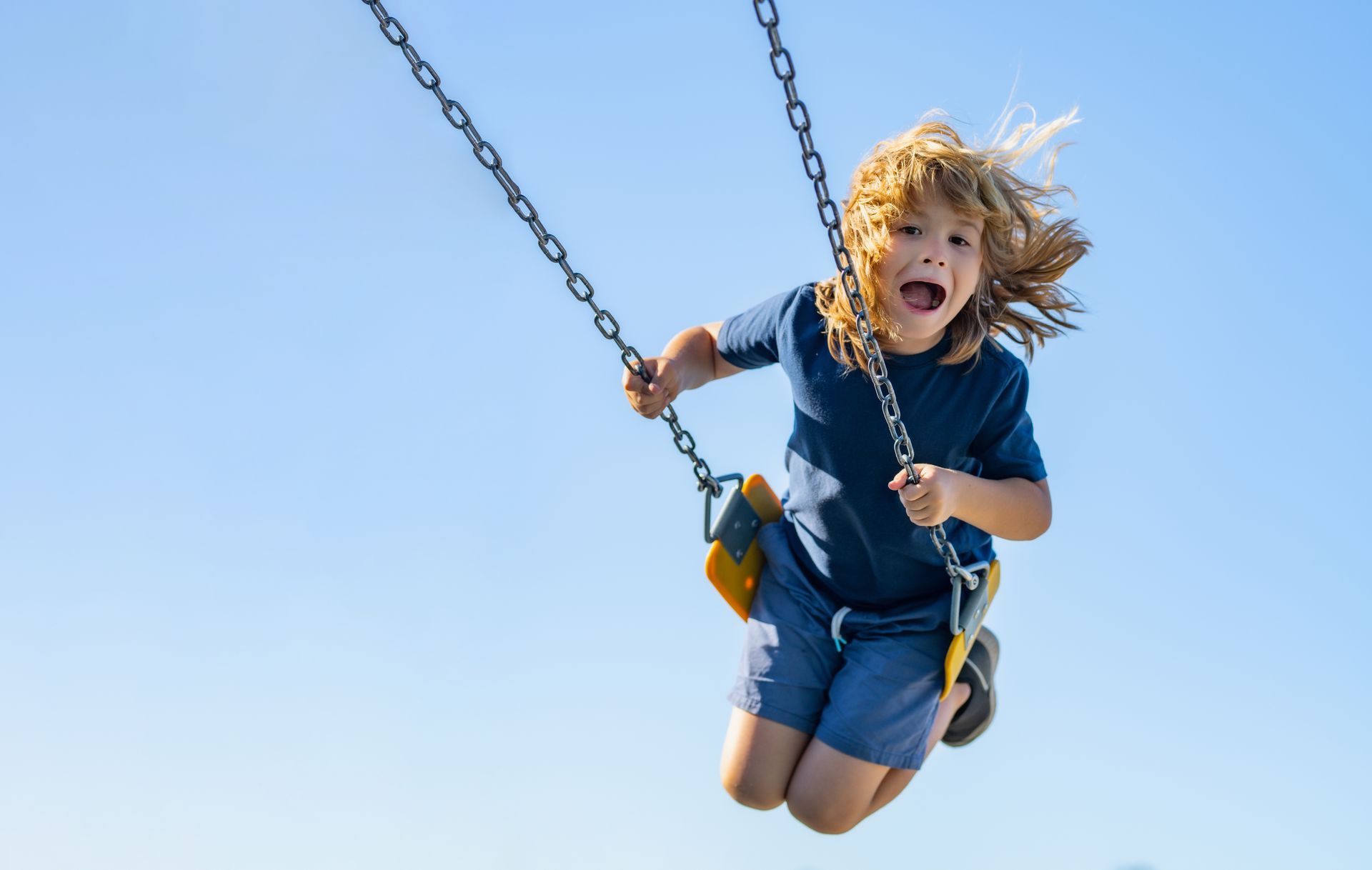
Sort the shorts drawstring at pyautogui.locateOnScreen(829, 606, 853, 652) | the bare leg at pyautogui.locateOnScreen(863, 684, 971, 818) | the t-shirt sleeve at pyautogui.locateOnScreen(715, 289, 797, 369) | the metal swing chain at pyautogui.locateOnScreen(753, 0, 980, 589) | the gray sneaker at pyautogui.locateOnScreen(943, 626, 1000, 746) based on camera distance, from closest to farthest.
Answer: the metal swing chain at pyautogui.locateOnScreen(753, 0, 980, 589), the t-shirt sleeve at pyautogui.locateOnScreen(715, 289, 797, 369), the shorts drawstring at pyautogui.locateOnScreen(829, 606, 853, 652), the bare leg at pyautogui.locateOnScreen(863, 684, 971, 818), the gray sneaker at pyautogui.locateOnScreen(943, 626, 1000, 746)

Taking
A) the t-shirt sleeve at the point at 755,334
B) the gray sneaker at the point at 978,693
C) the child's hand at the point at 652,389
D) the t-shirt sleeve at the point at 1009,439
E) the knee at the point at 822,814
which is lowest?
the knee at the point at 822,814

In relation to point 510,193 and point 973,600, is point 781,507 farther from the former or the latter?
point 510,193

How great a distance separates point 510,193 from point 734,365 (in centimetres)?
103

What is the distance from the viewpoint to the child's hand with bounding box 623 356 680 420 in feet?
11.4

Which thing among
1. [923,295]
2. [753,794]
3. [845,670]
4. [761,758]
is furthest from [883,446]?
[753,794]

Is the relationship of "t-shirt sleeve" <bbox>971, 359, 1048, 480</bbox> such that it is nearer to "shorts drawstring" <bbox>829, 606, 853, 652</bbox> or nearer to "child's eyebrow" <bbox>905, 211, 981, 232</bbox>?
"child's eyebrow" <bbox>905, 211, 981, 232</bbox>

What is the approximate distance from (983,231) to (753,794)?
5.54 feet

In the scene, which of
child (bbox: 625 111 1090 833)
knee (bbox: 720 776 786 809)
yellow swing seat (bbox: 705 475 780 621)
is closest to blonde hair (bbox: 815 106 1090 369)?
child (bbox: 625 111 1090 833)

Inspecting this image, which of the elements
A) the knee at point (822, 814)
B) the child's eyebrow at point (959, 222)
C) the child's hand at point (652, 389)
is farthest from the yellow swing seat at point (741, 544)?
the child's eyebrow at point (959, 222)

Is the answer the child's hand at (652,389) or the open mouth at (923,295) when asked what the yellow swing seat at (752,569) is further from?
the open mouth at (923,295)

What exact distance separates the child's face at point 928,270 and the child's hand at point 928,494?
0.42 metres

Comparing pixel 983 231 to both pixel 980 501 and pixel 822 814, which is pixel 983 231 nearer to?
pixel 980 501

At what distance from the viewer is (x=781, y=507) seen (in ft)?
13.3

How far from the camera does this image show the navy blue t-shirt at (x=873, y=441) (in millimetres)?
3533
